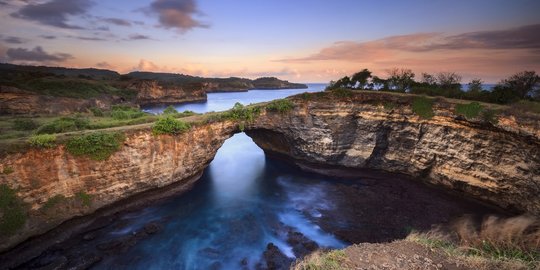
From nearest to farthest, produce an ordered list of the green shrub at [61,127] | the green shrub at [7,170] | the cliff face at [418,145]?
1. the green shrub at [7,170]
2. the cliff face at [418,145]
3. the green shrub at [61,127]

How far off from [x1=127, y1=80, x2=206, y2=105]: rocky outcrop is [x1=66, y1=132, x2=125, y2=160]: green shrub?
66999mm

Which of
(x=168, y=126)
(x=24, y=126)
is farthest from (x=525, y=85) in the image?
(x=24, y=126)

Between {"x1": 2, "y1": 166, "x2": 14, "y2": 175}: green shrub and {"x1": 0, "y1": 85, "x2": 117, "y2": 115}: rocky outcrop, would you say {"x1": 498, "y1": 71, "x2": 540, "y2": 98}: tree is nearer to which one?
{"x1": 2, "y1": 166, "x2": 14, "y2": 175}: green shrub

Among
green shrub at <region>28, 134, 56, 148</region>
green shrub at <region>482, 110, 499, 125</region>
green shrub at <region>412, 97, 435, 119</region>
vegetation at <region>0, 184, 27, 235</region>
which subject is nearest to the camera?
vegetation at <region>0, 184, 27, 235</region>

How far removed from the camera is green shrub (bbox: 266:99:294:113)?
25875 millimetres

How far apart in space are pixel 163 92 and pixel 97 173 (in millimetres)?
76304

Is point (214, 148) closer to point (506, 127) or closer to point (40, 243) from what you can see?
point (40, 243)

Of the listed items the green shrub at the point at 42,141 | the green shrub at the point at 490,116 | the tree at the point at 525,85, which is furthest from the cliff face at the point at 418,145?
the green shrub at the point at 42,141

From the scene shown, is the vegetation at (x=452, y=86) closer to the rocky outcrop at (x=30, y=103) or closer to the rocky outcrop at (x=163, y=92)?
the rocky outcrop at (x=30, y=103)

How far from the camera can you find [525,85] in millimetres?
23031

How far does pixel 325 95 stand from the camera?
85.6 ft

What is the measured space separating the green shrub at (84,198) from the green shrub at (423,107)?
2636 cm

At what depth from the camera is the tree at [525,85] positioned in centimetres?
2266

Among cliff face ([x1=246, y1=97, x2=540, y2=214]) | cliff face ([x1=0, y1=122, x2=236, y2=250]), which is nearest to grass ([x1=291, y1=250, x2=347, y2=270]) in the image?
cliff face ([x1=0, y1=122, x2=236, y2=250])
